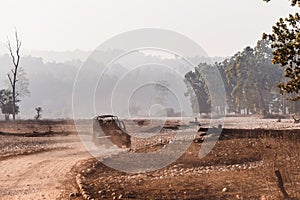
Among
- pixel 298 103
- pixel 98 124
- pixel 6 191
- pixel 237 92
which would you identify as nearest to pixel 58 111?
pixel 237 92

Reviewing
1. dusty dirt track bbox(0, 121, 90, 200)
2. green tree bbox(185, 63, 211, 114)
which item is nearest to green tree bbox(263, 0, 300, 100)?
dusty dirt track bbox(0, 121, 90, 200)

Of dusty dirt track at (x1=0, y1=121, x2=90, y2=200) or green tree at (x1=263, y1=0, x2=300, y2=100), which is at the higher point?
green tree at (x1=263, y1=0, x2=300, y2=100)

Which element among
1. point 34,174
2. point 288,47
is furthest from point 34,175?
point 288,47

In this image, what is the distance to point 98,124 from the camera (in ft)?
82.8

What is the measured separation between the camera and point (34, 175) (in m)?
14.8

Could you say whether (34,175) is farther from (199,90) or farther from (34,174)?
(199,90)

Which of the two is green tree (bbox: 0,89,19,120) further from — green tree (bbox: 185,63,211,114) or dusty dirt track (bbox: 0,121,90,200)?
dusty dirt track (bbox: 0,121,90,200)

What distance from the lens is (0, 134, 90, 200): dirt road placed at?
11820 millimetres

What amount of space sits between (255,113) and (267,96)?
454 centimetres

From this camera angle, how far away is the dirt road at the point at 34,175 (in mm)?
11820

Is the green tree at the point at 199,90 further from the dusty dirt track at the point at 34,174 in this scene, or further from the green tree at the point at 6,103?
the dusty dirt track at the point at 34,174

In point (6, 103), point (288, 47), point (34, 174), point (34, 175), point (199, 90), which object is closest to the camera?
point (288, 47)

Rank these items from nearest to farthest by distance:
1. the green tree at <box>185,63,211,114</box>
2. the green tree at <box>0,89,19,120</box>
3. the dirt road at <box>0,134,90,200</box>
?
1. the dirt road at <box>0,134,90,200</box>
2. the green tree at <box>0,89,19,120</box>
3. the green tree at <box>185,63,211,114</box>

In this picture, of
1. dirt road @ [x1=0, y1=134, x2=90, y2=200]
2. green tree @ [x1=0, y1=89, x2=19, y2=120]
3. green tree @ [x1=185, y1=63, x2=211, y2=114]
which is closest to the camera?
dirt road @ [x1=0, y1=134, x2=90, y2=200]
